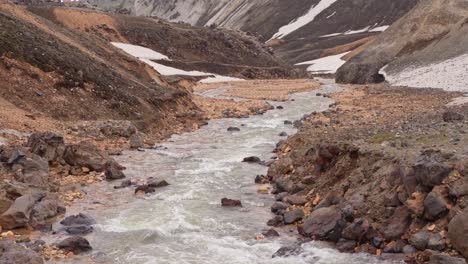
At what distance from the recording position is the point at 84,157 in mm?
21969

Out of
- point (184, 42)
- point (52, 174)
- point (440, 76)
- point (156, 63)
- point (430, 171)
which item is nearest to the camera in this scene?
point (430, 171)

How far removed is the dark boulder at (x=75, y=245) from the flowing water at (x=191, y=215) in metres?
0.34

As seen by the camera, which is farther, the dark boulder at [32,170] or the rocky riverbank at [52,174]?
the dark boulder at [32,170]

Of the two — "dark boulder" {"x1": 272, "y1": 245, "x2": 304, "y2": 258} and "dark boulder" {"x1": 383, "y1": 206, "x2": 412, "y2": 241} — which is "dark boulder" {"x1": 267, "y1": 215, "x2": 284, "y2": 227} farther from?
"dark boulder" {"x1": 383, "y1": 206, "x2": 412, "y2": 241}

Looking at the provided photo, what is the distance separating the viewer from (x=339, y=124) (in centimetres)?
3058

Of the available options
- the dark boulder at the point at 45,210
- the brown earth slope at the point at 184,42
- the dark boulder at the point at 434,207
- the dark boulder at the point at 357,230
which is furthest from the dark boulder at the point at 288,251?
the brown earth slope at the point at 184,42

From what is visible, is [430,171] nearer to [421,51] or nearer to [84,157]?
[84,157]

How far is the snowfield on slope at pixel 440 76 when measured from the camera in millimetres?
47625

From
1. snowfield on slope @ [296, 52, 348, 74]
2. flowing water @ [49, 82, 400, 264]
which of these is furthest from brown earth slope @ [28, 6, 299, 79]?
flowing water @ [49, 82, 400, 264]

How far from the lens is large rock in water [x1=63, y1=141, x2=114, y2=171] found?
856 inches

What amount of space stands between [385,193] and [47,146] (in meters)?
14.0

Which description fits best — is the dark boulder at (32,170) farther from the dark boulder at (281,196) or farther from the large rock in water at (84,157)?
the dark boulder at (281,196)

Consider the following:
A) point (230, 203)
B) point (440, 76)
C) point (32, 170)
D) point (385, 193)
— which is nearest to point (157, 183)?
point (230, 203)

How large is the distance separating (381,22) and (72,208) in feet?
571
